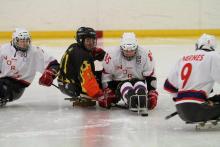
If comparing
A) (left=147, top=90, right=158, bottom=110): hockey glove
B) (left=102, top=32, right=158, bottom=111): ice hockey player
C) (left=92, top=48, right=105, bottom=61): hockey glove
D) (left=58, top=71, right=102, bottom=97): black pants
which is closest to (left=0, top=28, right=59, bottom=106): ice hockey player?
(left=58, top=71, right=102, bottom=97): black pants

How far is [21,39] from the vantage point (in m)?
5.32

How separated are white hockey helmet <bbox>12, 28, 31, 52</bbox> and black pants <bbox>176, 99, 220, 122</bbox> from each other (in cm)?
188

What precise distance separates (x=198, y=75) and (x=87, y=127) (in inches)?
37.5

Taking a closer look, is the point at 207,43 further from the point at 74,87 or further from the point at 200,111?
the point at 74,87

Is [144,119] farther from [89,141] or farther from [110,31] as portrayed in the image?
[110,31]

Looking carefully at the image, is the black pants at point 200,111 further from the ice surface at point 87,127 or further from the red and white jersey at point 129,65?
the red and white jersey at point 129,65

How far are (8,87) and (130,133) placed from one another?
165cm

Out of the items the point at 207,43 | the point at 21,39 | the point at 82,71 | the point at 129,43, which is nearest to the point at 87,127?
the point at 82,71

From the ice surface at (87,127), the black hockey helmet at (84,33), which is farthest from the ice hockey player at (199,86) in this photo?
the black hockey helmet at (84,33)

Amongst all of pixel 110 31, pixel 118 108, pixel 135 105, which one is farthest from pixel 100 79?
pixel 110 31

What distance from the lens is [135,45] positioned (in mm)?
4977

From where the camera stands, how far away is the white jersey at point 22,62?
17.6 ft

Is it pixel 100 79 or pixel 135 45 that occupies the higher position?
pixel 135 45

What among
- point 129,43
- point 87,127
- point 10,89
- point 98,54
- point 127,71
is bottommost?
point 87,127
